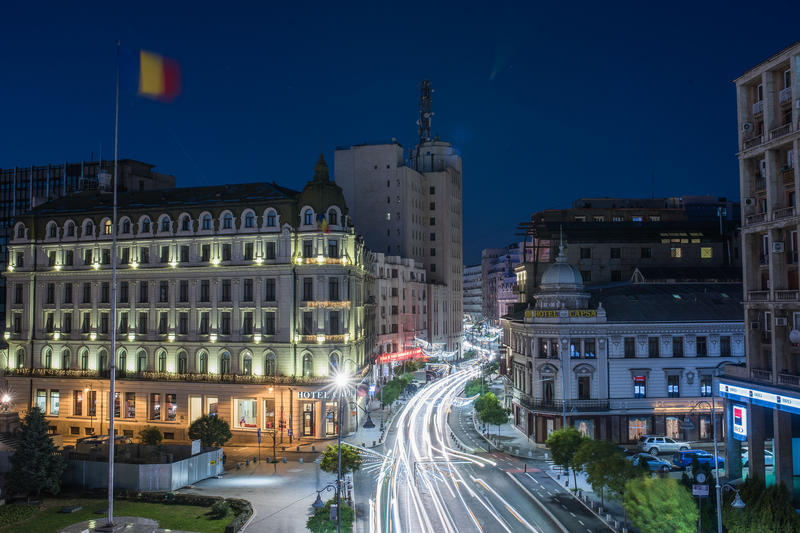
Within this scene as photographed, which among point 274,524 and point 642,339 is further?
point 642,339

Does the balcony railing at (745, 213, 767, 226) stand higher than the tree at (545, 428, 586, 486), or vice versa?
the balcony railing at (745, 213, 767, 226)

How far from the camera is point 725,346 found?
7094 cm

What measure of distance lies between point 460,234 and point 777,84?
114955 millimetres


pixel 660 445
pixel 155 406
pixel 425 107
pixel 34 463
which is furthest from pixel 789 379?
pixel 425 107

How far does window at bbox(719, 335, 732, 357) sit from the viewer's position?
232ft

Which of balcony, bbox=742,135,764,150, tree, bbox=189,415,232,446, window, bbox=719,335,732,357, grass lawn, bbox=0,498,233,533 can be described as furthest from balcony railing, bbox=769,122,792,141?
tree, bbox=189,415,232,446

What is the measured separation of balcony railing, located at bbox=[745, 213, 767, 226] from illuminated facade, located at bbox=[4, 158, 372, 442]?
39.3 m

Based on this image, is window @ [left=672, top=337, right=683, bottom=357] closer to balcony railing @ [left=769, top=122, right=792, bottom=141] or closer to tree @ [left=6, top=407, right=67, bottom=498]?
balcony railing @ [left=769, top=122, right=792, bottom=141]

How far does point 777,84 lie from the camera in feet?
156

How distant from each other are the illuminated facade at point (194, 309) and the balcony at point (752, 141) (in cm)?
3957

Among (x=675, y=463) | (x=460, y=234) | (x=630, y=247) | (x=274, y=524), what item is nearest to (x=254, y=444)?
(x=274, y=524)

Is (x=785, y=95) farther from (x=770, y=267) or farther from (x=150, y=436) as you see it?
(x=150, y=436)

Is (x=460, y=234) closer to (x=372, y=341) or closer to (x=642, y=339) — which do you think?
(x=372, y=341)

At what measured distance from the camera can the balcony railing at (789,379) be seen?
43562 millimetres
